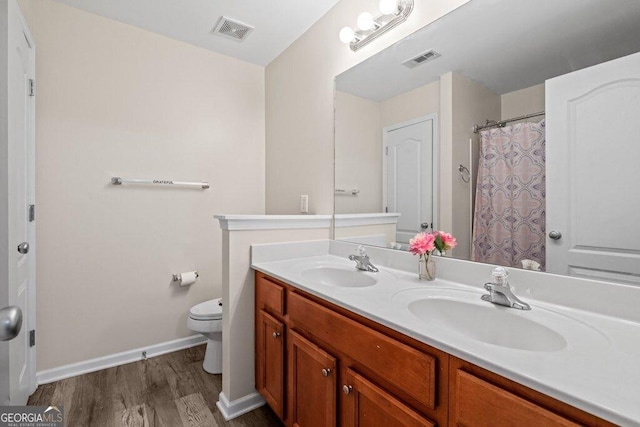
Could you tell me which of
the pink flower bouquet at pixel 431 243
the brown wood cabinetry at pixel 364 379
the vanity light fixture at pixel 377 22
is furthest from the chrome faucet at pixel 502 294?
the vanity light fixture at pixel 377 22

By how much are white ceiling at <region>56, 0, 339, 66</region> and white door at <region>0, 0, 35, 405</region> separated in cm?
59

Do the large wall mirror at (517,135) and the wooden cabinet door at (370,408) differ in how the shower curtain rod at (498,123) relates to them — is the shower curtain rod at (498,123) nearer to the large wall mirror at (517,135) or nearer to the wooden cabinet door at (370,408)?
the large wall mirror at (517,135)

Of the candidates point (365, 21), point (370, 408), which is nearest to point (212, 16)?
point (365, 21)

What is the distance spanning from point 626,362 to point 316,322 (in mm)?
854

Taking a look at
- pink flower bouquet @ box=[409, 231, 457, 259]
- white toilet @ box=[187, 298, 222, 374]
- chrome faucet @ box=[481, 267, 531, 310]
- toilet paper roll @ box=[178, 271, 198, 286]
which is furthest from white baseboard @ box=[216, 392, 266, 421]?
chrome faucet @ box=[481, 267, 531, 310]

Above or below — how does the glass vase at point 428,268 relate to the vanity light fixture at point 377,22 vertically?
below

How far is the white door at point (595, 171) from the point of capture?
2.89 feet

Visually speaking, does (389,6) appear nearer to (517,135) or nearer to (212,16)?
(517,135)

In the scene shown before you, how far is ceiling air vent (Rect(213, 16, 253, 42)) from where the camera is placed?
2.09 m

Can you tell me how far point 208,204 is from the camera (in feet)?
8.07

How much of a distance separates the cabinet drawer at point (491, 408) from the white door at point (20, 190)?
4.76 ft

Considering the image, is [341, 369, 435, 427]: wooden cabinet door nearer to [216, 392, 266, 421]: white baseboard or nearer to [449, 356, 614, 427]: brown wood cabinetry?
[449, 356, 614, 427]: brown wood cabinetry

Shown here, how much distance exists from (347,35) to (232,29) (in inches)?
37.8

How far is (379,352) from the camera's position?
0.88m
